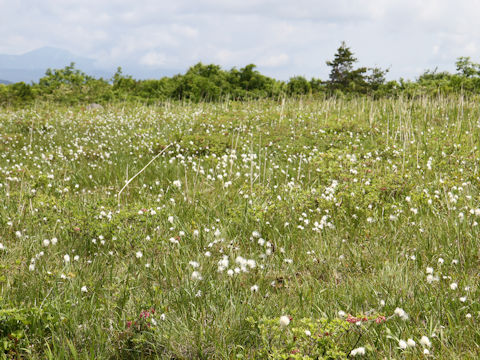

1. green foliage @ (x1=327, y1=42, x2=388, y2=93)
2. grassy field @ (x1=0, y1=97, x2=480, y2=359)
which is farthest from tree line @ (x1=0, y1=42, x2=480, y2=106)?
grassy field @ (x1=0, y1=97, x2=480, y2=359)

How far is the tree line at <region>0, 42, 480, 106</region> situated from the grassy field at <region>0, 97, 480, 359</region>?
12.6m

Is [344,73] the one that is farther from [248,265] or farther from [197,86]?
[248,265]

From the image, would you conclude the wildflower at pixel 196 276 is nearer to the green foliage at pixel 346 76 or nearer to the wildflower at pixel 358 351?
the wildflower at pixel 358 351

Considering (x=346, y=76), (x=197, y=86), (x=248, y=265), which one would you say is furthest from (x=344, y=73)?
(x=248, y=265)

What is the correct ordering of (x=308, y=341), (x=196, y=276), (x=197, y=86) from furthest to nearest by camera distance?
(x=197, y=86) → (x=196, y=276) → (x=308, y=341)

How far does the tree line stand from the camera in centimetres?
1945

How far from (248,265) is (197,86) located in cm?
1683

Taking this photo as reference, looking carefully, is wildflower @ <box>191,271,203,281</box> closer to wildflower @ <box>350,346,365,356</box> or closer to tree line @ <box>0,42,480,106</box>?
wildflower @ <box>350,346,365,356</box>

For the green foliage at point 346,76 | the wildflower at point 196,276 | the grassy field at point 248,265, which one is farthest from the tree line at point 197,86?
the wildflower at point 196,276

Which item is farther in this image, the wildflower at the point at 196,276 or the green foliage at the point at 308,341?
the wildflower at the point at 196,276

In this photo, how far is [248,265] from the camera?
147 inches

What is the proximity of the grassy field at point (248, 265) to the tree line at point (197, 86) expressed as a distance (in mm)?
12629

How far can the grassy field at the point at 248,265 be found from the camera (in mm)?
2645

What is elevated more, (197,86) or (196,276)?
(197,86)
